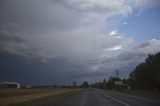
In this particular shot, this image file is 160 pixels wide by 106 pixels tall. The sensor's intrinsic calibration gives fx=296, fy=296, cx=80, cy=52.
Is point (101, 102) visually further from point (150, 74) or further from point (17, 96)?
point (150, 74)

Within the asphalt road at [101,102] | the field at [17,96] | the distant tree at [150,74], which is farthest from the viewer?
the distant tree at [150,74]

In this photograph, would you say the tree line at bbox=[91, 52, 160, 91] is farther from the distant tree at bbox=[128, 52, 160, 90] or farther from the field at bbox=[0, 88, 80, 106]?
the field at bbox=[0, 88, 80, 106]

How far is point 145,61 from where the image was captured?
327ft

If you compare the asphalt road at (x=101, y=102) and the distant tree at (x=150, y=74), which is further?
the distant tree at (x=150, y=74)

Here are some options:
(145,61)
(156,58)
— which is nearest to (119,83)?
(145,61)

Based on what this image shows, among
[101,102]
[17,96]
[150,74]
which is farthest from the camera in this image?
[150,74]

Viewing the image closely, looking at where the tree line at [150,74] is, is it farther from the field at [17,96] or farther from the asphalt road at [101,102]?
the asphalt road at [101,102]

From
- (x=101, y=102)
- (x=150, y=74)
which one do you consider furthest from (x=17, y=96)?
(x=150, y=74)

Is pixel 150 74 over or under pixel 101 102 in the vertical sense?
over

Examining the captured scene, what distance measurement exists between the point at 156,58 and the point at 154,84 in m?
7.71

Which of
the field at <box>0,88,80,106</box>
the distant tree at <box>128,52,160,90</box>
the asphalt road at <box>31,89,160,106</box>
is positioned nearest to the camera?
the asphalt road at <box>31,89,160,106</box>

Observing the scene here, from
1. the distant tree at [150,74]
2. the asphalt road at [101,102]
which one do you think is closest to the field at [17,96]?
the asphalt road at [101,102]

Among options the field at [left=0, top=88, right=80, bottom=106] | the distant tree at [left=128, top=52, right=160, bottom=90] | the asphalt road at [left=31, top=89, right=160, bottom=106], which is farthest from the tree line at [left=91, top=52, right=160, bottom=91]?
the asphalt road at [left=31, top=89, right=160, bottom=106]

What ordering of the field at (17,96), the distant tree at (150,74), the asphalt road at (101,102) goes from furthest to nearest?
the distant tree at (150,74), the field at (17,96), the asphalt road at (101,102)
